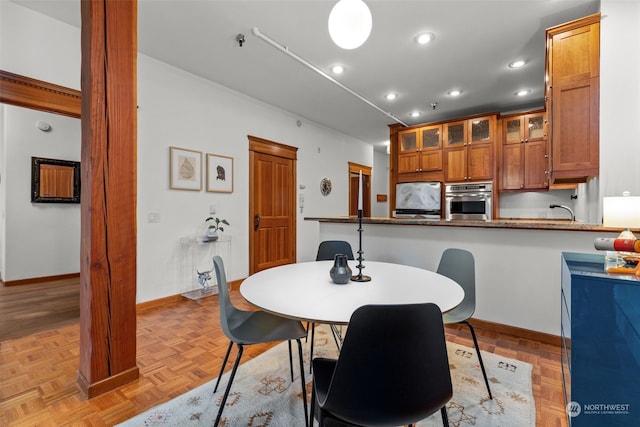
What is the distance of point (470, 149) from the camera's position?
15.2 ft

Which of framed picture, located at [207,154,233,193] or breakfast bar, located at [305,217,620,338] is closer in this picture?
breakfast bar, located at [305,217,620,338]

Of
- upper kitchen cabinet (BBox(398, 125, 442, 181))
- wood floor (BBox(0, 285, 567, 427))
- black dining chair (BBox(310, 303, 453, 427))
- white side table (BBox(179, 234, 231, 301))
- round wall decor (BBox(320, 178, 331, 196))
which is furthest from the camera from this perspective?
round wall decor (BBox(320, 178, 331, 196))

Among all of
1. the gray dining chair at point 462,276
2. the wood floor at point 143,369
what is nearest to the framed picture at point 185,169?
the wood floor at point 143,369

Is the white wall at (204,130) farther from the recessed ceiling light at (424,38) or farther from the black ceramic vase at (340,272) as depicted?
the black ceramic vase at (340,272)

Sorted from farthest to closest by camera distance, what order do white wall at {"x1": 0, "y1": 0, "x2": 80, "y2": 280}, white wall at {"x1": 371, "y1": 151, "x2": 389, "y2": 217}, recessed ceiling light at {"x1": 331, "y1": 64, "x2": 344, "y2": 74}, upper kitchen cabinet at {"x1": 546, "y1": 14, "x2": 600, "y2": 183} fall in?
white wall at {"x1": 371, "y1": 151, "x2": 389, "y2": 217} → white wall at {"x1": 0, "y1": 0, "x2": 80, "y2": 280} → recessed ceiling light at {"x1": 331, "y1": 64, "x2": 344, "y2": 74} → upper kitchen cabinet at {"x1": 546, "y1": 14, "x2": 600, "y2": 183}

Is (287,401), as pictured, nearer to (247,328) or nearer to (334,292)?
(247,328)

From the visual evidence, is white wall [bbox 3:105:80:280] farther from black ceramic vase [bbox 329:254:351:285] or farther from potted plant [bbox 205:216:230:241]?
black ceramic vase [bbox 329:254:351:285]

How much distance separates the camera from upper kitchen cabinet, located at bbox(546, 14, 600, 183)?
87.0 inches

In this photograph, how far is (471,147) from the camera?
4.62 metres

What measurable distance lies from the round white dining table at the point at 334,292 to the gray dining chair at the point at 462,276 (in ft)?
1.03

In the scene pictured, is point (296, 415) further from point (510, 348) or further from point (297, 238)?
point (297, 238)

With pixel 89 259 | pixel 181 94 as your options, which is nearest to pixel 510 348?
pixel 89 259

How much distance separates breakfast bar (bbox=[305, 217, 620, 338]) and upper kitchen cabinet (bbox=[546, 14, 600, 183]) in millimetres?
494

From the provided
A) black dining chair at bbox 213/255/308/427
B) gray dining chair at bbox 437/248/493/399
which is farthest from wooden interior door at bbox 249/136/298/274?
gray dining chair at bbox 437/248/493/399
